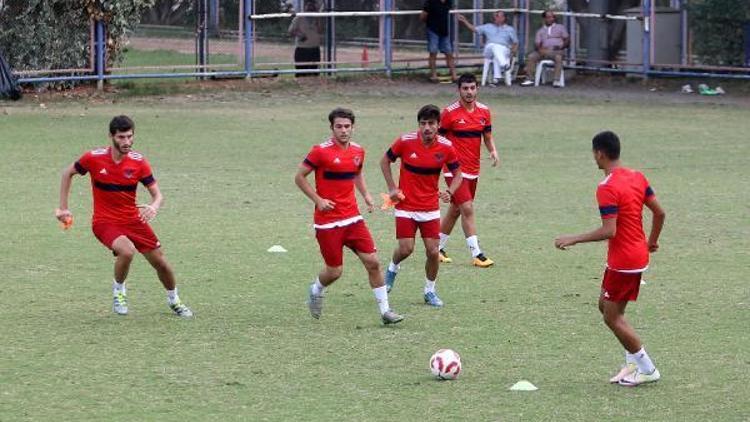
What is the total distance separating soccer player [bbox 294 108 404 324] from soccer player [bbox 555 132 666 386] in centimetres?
243

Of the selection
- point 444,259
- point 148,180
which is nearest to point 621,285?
point 148,180

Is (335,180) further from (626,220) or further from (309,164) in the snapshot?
(626,220)

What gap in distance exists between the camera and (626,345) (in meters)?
9.52

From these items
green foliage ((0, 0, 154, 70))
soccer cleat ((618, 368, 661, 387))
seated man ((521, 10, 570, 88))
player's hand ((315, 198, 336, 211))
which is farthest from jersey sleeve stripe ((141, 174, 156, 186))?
seated man ((521, 10, 570, 88))

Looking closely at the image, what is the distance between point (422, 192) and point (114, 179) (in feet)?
8.88

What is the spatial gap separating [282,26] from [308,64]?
41.9 inches

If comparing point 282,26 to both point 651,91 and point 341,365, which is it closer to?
point 651,91

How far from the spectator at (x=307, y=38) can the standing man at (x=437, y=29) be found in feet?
7.95

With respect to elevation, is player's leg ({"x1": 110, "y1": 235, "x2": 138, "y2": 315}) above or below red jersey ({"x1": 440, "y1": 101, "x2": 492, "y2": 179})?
below

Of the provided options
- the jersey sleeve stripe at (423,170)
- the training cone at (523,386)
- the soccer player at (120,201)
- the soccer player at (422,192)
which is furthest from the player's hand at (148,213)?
Result: the training cone at (523,386)

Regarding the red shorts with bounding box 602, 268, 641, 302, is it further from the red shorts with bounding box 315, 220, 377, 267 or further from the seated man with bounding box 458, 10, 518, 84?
the seated man with bounding box 458, 10, 518, 84

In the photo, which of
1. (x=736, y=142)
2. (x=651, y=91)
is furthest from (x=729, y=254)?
(x=651, y=91)

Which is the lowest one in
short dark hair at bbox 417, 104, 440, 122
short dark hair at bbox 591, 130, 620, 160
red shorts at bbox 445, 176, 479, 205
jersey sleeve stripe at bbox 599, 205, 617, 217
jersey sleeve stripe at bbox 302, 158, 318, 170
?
red shorts at bbox 445, 176, 479, 205

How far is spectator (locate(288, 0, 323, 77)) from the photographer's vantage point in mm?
31531
